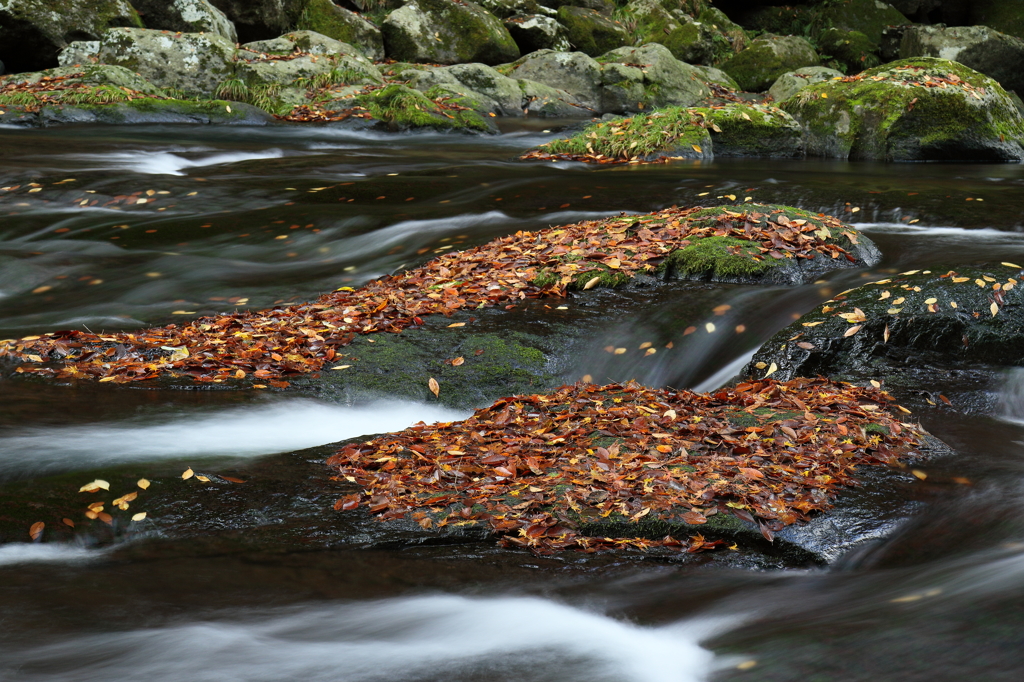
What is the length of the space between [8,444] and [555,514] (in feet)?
8.49

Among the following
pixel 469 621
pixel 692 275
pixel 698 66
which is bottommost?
pixel 469 621

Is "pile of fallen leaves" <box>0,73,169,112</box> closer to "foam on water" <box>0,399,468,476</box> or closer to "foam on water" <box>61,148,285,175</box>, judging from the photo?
"foam on water" <box>61,148,285,175</box>

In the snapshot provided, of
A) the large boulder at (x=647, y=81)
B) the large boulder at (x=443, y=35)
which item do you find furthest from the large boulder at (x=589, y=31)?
the large boulder at (x=647, y=81)

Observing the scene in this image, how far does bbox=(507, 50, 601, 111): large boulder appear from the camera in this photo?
18.9 metres

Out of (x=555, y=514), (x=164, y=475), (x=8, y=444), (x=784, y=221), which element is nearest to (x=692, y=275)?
(x=784, y=221)

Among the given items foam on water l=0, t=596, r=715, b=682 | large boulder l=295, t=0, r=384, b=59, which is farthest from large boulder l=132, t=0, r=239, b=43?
foam on water l=0, t=596, r=715, b=682

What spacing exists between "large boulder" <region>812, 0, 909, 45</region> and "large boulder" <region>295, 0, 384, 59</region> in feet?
45.1

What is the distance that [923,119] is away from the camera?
41.8 feet

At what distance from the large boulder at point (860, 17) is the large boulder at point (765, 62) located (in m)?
3.54

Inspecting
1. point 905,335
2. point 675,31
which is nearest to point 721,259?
point 905,335

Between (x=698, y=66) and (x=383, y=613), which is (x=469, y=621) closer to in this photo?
(x=383, y=613)

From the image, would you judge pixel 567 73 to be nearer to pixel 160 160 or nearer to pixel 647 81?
pixel 647 81

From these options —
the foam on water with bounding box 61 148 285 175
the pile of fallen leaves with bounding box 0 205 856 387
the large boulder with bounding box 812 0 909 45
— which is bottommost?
the pile of fallen leaves with bounding box 0 205 856 387

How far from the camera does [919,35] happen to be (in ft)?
73.4
